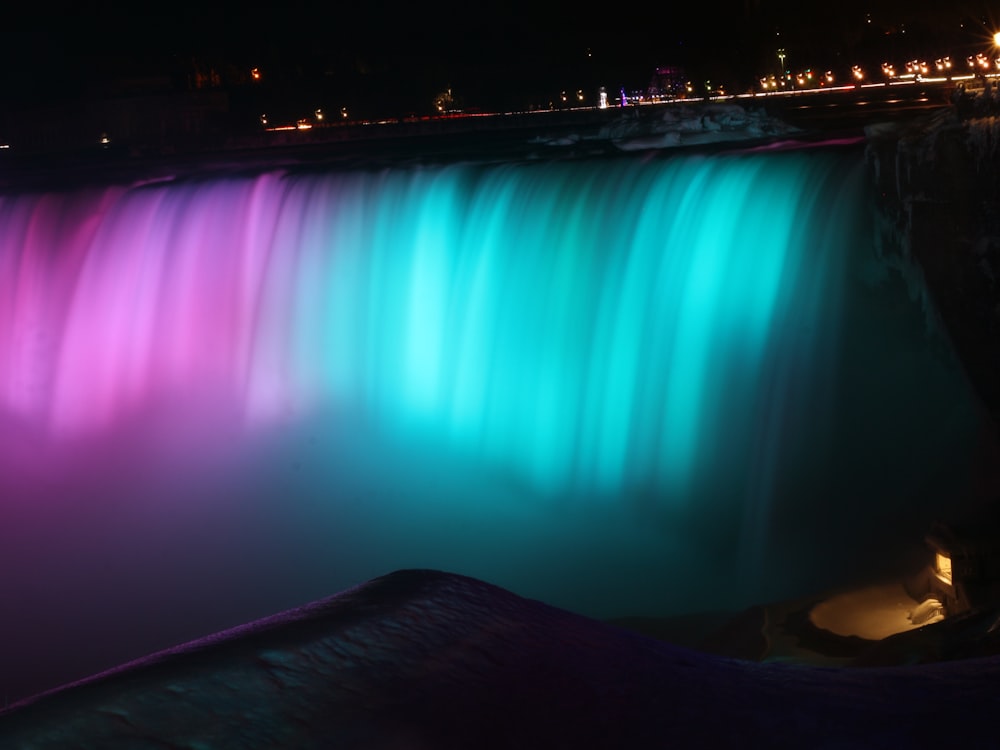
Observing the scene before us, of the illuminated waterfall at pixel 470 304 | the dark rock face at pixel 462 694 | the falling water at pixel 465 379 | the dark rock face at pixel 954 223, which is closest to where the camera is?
the dark rock face at pixel 462 694

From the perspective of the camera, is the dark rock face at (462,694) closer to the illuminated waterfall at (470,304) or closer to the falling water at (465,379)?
the falling water at (465,379)

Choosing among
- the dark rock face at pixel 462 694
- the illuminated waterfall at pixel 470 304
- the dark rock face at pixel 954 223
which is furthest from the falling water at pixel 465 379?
the dark rock face at pixel 462 694

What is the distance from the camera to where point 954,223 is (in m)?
7.48

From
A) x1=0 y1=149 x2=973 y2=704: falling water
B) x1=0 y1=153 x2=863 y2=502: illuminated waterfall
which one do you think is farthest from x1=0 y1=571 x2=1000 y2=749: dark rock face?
x1=0 y1=153 x2=863 y2=502: illuminated waterfall

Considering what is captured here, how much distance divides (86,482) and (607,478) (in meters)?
5.37

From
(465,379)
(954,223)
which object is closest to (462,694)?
(954,223)

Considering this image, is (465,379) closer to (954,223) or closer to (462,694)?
(954,223)

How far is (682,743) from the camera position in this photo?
8.65 feet

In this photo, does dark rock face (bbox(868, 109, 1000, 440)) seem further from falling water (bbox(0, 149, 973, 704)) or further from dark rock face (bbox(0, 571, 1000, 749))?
dark rock face (bbox(0, 571, 1000, 749))

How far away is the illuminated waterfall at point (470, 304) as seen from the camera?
870cm

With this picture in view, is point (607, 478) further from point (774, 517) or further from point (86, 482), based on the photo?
point (86, 482)

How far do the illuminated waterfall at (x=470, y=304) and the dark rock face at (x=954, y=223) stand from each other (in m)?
0.50

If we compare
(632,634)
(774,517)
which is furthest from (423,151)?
(632,634)

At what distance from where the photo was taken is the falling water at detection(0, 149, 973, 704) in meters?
8.05
